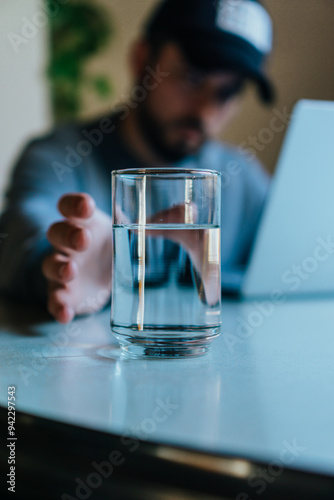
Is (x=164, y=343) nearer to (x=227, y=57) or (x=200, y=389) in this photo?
(x=200, y=389)

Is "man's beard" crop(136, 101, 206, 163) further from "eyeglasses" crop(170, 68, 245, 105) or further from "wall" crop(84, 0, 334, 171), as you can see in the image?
"wall" crop(84, 0, 334, 171)

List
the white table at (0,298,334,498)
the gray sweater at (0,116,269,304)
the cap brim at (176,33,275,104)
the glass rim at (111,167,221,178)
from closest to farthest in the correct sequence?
the white table at (0,298,334,498)
the glass rim at (111,167,221,178)
the cap brim at (176,33,275,104)
the gray sweater at (0,116,269,304)

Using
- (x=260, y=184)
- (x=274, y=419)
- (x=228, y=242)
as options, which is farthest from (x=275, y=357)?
(x=260, y=184)

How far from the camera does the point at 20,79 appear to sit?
3.08m

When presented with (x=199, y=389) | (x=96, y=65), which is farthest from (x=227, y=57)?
(x=199, y=389)

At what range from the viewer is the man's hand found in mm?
635

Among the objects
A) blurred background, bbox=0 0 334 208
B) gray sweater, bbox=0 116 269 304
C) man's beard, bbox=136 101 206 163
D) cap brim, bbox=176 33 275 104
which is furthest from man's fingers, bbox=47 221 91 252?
blurred background, bbox=0 0 334 208

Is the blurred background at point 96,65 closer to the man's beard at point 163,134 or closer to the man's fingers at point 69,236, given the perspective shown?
the man's beard at point 163,134

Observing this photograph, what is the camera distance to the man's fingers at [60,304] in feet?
2.19

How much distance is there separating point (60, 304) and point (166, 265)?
0.22m

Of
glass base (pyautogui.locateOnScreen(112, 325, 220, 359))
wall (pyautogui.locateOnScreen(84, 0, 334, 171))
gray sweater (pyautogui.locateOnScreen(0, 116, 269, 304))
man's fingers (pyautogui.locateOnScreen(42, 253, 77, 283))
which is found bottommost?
glass base (pyautogui.locateOnScreen(112, 325, 220, 359))

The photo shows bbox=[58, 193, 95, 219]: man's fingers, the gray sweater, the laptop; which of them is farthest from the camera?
the gray sweater

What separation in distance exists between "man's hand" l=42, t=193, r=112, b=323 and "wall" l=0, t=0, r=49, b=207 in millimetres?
2522

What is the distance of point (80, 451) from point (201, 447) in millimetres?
70
